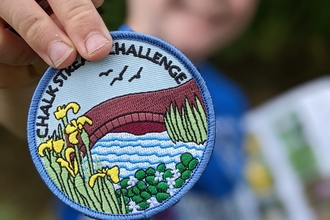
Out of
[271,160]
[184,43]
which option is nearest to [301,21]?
[271,160]

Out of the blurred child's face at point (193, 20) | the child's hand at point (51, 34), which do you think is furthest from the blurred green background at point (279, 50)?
the child's hand at point (51, 34)

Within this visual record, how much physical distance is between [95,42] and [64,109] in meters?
0.06

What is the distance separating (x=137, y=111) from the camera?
36cm

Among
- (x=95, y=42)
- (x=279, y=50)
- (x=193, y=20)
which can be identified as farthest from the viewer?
(x=279, y=50)

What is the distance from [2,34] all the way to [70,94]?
0.09 meters

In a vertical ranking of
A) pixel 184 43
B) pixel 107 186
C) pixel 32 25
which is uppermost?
pixel 184 43

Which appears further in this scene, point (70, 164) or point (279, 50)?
point (279, 50)

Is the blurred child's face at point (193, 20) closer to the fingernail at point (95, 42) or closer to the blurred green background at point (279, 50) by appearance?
the fingernail at point (95, 42)

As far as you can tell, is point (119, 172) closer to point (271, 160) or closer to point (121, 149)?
point (121, 149)

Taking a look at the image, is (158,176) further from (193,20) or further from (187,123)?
(193,20)

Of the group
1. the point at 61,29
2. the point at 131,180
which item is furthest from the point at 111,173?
the point at 61,29

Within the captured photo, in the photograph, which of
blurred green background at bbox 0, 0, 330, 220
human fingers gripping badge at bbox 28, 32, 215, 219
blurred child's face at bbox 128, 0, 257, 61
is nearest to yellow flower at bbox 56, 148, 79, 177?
human fingers gripping badge at bbox 28, 32, 215, 219

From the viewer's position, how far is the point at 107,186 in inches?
13.9

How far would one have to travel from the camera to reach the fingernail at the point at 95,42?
0.33 meters
